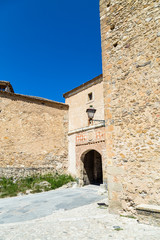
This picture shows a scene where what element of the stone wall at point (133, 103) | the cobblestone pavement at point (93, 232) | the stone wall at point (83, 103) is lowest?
the cobblestone pavement at point (93, 232)

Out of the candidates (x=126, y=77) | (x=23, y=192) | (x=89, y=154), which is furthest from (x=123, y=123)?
(x=89, y=154)

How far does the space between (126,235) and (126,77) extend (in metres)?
3.36

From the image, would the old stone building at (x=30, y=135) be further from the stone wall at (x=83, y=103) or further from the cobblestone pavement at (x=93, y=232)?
the cobblestone pavement at (x=93, y=232)

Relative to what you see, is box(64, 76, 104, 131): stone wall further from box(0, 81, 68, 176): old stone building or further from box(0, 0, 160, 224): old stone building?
box(0, 0, 160, 224): old stone building

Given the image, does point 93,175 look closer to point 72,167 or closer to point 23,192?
point 72,167

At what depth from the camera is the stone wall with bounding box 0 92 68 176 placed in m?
10.8

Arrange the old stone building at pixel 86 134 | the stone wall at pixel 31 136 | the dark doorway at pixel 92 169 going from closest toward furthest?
1. the old stone building at pixel 86 134
2. the stone wall at pixel 31 136
3. the dark doorway at pixel 92 169

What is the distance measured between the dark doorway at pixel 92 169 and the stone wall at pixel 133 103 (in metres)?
7.27

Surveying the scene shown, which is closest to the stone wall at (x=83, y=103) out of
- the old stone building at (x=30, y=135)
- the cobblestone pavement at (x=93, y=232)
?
the old stone building at (x=30, y=135)

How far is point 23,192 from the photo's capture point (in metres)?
8.70

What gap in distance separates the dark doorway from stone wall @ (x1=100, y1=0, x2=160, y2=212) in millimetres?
7272

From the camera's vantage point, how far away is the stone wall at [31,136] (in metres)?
10.8

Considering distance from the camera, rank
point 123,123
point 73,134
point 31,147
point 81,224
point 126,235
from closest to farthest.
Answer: point 126,235 < point 81,224 < point 123,123 < point 31,147 < point 73,134

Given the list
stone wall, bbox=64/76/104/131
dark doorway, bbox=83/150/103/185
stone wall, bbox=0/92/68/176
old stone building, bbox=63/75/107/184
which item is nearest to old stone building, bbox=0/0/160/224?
old stone building, bbox=63/75/107/184
